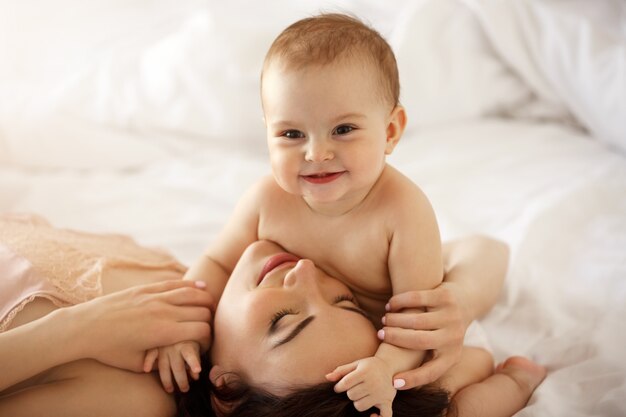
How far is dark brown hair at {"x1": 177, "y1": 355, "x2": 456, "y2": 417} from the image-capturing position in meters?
0.95

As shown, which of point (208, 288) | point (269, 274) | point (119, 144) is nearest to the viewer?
point (269, 274)

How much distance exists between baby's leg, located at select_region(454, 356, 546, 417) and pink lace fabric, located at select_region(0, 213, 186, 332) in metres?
0.61

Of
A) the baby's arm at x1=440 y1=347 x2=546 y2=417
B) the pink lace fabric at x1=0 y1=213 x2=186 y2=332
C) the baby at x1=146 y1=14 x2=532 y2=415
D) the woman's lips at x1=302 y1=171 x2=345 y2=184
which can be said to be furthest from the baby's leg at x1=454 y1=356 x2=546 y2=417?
the pink lace fabric at x1=0 y1=213 x2=186 y2=332

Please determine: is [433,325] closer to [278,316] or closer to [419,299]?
[419,299]

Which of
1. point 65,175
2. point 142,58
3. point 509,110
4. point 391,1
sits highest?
point 391,1

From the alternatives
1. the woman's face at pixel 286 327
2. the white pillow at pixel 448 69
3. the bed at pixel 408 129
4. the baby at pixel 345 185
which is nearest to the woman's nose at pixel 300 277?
the woman's face at pixel 286 327

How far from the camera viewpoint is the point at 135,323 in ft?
3.56

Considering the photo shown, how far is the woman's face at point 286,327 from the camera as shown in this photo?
986mm

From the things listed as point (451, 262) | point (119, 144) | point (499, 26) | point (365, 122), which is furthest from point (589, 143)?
point (119, 144)

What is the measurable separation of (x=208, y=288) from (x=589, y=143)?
116 centimetres

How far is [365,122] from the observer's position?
40.3 inches

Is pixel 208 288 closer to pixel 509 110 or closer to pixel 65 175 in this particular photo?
pixel 65 175

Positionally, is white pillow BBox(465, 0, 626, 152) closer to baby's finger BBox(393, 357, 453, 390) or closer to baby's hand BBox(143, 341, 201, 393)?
baby's finger BBox(393, 357, 453, 390)

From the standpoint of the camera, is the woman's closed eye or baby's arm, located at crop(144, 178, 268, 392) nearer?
the woman's closed eye
